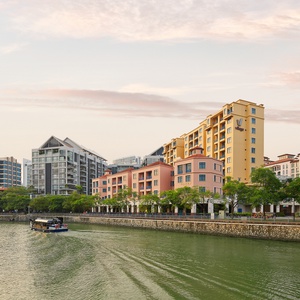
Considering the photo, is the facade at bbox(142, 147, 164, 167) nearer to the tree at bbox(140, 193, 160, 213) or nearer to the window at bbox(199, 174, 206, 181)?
the tree at bbox(140, 193, 160, 213)

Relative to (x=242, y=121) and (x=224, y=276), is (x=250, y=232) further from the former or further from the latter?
(x=242, y=121)

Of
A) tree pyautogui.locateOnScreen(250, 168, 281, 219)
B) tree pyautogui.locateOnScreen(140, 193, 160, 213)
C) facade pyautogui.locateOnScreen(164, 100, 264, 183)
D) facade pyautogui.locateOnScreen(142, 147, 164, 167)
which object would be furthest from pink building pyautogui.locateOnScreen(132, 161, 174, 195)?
facade pyautogui.locateOnScreen(142, 147, 164, 167)

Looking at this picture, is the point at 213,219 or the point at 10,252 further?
the point at 213,219

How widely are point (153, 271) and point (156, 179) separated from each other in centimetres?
7380

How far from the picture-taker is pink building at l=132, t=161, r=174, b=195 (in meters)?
106

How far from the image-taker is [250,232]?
57531mm

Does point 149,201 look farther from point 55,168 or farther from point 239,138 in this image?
point 55,168

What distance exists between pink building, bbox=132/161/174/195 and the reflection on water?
177ft

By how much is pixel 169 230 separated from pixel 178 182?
2311cm

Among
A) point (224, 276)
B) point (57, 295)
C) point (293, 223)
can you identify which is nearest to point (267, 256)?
point (224, 276)

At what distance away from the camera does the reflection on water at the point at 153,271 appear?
27.0 m

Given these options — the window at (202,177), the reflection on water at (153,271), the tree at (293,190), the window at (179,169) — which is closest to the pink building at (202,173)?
the window at (202,177)

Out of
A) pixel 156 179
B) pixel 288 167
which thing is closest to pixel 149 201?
pixel 156 179

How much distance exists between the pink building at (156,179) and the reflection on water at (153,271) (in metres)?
54.0
